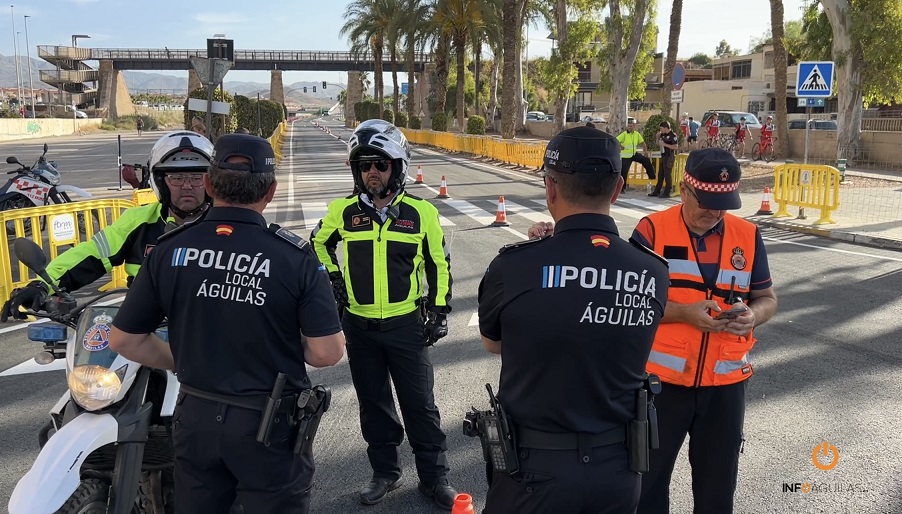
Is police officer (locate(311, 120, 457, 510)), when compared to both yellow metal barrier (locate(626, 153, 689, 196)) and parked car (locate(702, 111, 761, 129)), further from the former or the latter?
parked car (locate(702, 111, 761, 129))

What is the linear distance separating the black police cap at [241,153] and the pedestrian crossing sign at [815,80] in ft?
45.1

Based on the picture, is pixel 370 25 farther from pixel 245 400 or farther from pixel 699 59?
pixel 699 59

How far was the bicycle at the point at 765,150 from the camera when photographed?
85.8 feet

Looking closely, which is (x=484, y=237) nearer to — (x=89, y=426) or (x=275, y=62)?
(x=89, y=426)

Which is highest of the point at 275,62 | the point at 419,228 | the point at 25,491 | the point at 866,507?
the point at 275,62

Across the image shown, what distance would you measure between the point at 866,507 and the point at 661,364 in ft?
5.58

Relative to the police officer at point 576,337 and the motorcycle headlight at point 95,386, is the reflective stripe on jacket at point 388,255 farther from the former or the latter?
the police officer at point 576,337

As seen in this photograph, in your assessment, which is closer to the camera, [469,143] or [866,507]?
[866,507]

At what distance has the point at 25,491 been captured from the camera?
2615mm

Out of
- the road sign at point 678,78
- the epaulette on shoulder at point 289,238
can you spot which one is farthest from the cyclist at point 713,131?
the epaulette on shoulder at point 289,238

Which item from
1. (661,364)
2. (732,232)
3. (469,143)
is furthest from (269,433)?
(469,143)

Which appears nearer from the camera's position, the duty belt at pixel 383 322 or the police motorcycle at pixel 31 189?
the duty belt at pixel 383 322

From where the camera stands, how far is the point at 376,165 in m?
4.00

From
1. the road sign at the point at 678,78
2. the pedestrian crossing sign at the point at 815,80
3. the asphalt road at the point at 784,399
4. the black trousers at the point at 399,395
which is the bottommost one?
the asphalt road at the point at 784,399
